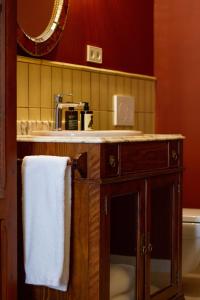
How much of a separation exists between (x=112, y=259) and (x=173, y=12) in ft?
6.52

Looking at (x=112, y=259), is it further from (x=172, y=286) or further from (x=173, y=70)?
(x=173, y=70)

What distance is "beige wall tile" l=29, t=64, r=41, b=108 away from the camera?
255cm

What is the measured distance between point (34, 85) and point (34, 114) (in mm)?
120

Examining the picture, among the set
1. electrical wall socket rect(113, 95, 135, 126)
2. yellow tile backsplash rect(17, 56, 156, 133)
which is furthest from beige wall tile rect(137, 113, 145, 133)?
electrical wall socket rect(113, 95, 135, 126)

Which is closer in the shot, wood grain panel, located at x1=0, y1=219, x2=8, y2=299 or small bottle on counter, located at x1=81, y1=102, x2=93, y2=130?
wood grain panel, located at x1=0, y1=219, x2=8, y2=299

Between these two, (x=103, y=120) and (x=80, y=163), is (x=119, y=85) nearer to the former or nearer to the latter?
(x=103, y=120)

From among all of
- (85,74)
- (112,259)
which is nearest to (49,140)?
(112,259)

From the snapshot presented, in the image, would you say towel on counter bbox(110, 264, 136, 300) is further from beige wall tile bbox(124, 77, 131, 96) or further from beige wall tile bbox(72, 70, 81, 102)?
beige wall tile bbox(124, 77, 131, 96)

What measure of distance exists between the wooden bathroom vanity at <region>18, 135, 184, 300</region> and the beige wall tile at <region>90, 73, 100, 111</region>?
576 mm

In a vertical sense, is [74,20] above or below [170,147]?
above

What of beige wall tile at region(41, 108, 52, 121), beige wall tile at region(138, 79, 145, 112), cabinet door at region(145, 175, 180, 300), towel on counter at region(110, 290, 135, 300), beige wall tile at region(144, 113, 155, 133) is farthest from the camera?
beige wall tile at region(144, 113, 155, 133)

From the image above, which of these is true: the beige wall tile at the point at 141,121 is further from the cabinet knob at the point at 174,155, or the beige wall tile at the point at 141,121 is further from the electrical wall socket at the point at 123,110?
the cabinet knob at the point at 174,155

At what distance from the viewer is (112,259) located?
84.0 inches

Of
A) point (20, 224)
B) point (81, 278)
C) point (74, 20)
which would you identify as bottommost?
point (81, 278)
